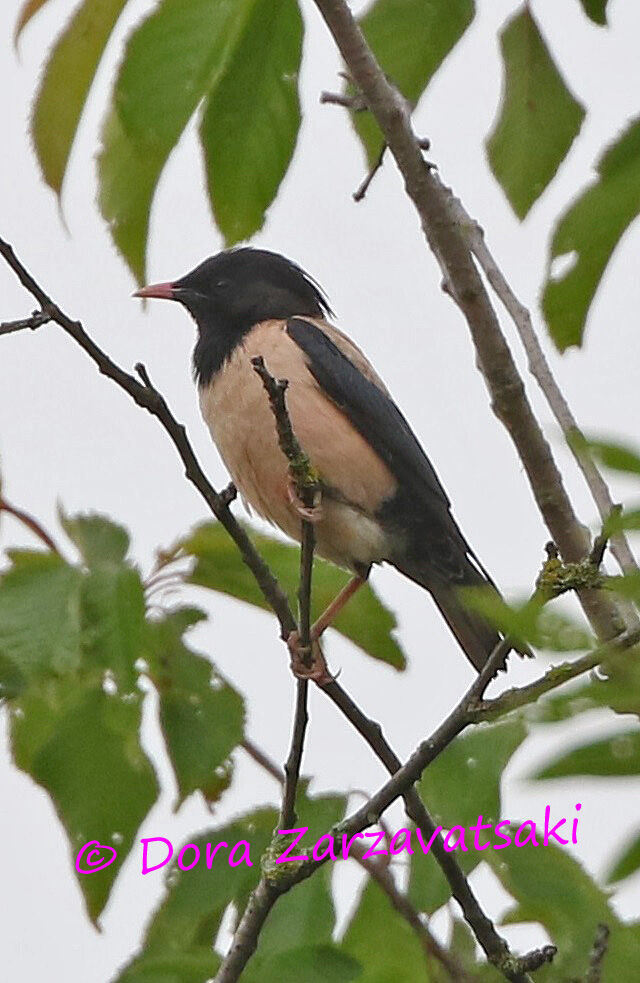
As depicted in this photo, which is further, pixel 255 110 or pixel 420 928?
pixel 420 928

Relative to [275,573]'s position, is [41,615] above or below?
below

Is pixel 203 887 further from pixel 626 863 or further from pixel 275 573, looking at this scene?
pixel 626 863

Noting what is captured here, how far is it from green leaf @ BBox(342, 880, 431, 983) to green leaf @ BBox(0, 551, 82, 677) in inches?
31.7

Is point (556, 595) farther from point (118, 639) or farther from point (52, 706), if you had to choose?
point (52, 706)

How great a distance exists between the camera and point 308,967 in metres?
2.91

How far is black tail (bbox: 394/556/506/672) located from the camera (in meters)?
4.82

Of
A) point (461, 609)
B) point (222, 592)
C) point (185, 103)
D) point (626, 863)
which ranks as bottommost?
point (626, 863)

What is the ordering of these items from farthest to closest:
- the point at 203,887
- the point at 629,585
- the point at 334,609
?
the point at 334,609, the point at 203,887, the point at 629,585

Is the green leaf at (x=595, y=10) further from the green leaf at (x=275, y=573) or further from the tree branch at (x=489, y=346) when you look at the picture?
the green leaf at (x=275, y=573)

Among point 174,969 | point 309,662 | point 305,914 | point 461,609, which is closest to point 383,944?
point 305,914

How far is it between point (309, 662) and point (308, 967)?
715mm

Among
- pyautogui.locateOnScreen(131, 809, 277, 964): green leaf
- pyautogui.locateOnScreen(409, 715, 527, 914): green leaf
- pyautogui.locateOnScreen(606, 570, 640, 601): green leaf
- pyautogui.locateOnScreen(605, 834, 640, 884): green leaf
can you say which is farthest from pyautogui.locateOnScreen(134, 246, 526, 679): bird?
pyautogui.locateOnScreen(605, 834, 640, 884): green leaf

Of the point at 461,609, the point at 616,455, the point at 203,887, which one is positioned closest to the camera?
the point at 616,455

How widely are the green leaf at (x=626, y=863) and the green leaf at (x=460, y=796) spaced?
1.75 meters
